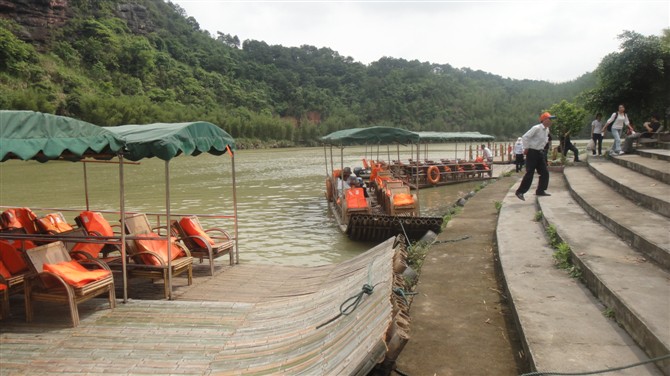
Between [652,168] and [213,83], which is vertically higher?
[213,83]

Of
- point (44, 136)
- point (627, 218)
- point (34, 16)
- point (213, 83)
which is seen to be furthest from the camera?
point (213, 83)

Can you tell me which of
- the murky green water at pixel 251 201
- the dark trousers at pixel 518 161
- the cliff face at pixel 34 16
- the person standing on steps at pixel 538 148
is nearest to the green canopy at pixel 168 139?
the murky green water at pixel 251 201

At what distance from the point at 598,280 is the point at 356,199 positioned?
736cm

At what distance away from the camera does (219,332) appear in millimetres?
4199

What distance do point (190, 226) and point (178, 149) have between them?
171 cm

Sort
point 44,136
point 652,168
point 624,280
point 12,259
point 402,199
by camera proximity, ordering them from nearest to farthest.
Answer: point 624,280
point 44,136
point 12,259
point 652,168
point 402,199

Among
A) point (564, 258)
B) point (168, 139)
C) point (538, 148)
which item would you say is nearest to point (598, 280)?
point (564, 258)

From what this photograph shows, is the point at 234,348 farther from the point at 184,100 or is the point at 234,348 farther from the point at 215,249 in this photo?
the point at 184,100

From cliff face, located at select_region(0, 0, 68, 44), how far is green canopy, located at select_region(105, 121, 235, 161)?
278 ft

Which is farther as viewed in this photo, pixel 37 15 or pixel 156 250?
pixel 37 15

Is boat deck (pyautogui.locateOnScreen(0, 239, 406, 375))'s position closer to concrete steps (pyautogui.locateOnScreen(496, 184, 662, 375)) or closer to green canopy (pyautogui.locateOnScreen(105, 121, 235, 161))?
concrete steps (pyautogui.locateOnScreen(496, 184, 662, 375))

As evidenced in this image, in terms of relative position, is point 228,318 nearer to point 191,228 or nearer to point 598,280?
point 191,228

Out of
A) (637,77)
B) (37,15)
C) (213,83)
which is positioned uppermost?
(37,15)

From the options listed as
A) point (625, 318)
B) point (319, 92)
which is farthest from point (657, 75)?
point (319, 92)
